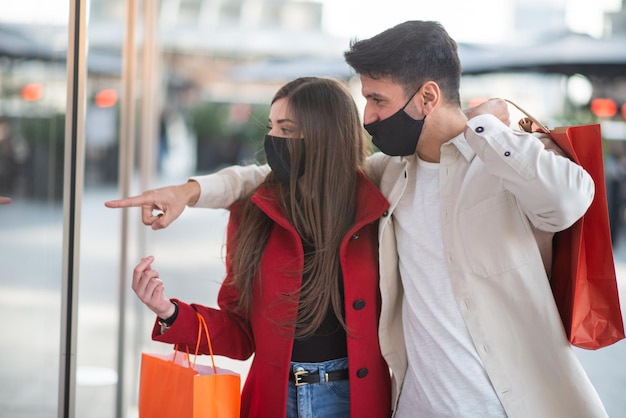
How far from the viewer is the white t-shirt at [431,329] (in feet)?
6.89

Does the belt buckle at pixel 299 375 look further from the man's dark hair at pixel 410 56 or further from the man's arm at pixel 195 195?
the man's dark hair at pixel 410 56

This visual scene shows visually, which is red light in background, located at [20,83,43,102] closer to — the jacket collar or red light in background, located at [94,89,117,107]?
the jacket collar

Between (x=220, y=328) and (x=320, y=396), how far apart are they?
0.38m

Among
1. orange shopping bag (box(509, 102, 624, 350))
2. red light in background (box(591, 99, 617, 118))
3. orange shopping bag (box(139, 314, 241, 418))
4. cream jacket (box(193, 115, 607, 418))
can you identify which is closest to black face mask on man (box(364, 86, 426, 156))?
cream jacket (box(193, 115, 607, 418))

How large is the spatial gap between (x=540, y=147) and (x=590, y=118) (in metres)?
13.2

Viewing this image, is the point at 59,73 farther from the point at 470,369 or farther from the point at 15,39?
the point at 470,369

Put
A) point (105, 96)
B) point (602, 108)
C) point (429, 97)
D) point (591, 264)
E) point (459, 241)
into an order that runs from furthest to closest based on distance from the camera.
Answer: point (602, 108) < point (105, 96) < point (429, 97) < point (459, 241) < point (591, 264)

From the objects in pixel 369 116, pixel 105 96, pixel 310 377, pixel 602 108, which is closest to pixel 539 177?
pixel 369 116

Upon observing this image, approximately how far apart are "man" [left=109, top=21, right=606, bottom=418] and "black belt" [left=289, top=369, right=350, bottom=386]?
16cm

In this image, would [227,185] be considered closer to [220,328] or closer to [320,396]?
[220,328]

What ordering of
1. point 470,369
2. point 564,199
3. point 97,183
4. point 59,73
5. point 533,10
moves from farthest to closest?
point 533,10 → point 97,183 → point 59,73 → point 470,369 → point 564,199

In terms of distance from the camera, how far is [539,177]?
1.88 m

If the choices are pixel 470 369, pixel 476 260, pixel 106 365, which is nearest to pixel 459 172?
pixel 476 260

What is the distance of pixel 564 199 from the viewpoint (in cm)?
187
